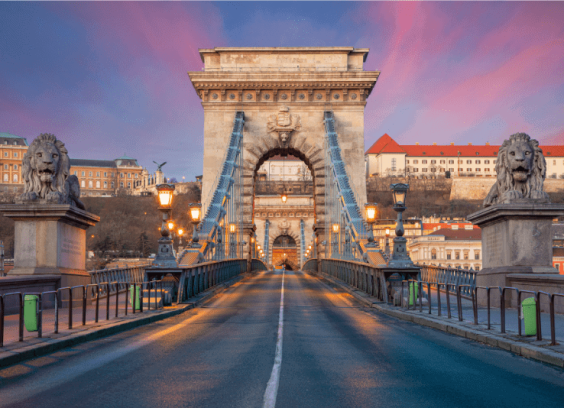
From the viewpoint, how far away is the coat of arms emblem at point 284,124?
40.6 m

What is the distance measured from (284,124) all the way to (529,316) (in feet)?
106

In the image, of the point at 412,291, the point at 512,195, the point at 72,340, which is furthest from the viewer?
the point at 412,291

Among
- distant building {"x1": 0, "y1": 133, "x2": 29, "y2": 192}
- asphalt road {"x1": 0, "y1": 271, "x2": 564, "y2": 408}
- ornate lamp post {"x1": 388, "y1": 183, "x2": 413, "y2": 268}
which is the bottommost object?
asphalt road {"x1": 0, "y1": 271, "x2": 564, "y2": 408}

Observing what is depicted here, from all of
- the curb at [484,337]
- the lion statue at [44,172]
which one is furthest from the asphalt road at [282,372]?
the lion statue at [44,172]

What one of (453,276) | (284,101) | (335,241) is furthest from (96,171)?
(453,276)

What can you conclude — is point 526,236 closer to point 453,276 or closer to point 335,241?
point 453,276

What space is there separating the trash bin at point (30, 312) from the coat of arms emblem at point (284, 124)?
31701 mm

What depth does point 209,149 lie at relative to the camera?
40.7 metres

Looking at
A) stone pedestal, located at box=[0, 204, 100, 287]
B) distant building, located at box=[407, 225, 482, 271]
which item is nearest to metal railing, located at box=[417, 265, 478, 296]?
stone pedestal, located at box=[0, 204, 100, 287]

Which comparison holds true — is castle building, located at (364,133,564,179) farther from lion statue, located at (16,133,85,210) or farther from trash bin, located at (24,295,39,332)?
trash bin, located at (24,295,39,332)

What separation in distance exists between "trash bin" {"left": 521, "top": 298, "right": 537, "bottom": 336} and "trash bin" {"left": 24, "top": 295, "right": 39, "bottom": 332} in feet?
25.9

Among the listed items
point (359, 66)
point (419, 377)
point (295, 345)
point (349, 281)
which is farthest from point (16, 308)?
point (359, 66)

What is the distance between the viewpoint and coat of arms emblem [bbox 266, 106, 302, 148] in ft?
133

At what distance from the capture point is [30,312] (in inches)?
379
